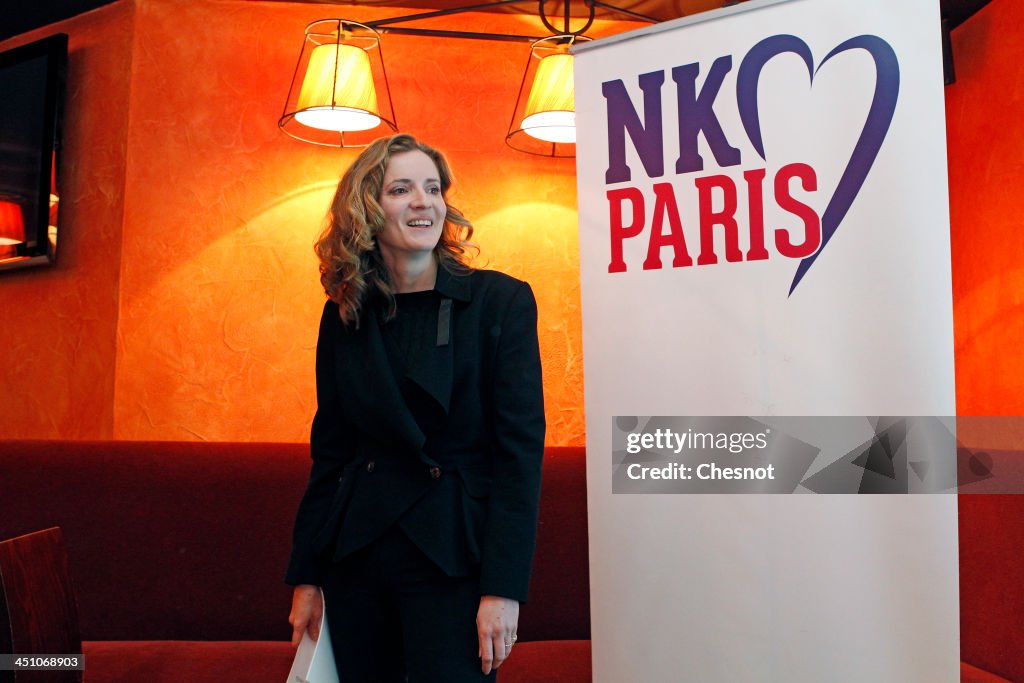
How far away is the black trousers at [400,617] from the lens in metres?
1.33

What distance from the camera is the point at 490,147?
3582 mm

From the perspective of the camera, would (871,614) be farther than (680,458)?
No

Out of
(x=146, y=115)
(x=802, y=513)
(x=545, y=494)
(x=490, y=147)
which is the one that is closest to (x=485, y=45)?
(x=490, y=147)

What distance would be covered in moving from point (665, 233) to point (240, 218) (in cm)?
206

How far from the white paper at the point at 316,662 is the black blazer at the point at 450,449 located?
0.10 m

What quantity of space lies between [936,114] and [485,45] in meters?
2.22

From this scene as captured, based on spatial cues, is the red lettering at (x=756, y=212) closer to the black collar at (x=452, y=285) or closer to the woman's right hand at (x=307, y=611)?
the black collar at (x=452, y=285)

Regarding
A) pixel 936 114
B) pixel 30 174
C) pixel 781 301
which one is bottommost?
pixel 781 301

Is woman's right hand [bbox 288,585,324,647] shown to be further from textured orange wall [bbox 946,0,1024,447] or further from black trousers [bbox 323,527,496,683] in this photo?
textured orange wall [bbox 946,0,1024,447]

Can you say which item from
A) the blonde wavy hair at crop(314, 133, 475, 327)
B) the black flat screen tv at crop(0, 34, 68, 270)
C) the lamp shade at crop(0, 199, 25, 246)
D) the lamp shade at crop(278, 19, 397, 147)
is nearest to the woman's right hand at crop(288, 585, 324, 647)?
the blonde wavy hair at crop(314, 133, 475, 327)

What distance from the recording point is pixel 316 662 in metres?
1.36

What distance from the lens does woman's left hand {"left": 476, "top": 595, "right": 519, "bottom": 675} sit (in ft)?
4.39

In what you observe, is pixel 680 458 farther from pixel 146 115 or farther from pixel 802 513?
pixel 146 115

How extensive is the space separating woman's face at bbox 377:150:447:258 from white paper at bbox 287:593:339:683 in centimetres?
62
